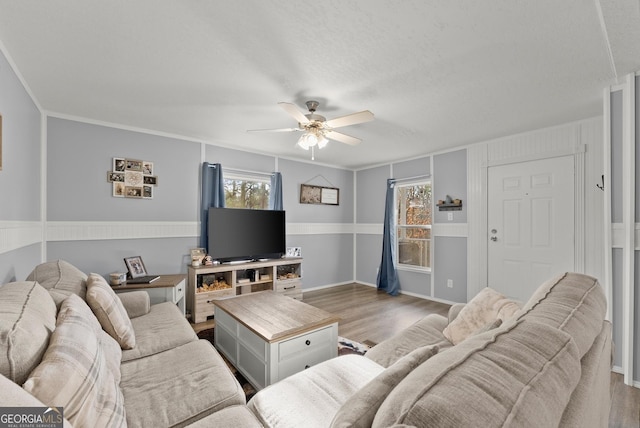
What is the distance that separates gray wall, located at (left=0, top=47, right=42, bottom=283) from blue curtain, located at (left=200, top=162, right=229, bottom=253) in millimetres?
1595

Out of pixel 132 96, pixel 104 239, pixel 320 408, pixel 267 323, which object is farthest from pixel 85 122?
pixel 320 408

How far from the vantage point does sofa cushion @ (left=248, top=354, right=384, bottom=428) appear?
108 centimetres

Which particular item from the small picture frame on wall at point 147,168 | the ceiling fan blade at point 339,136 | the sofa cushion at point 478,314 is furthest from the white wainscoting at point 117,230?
the sofa cushion at point 478,314

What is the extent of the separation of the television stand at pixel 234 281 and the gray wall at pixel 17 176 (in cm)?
152

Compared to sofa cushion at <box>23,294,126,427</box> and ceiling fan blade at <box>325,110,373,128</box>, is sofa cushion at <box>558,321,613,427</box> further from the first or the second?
ceiling fan blade at <box>325,110,373,128</box>

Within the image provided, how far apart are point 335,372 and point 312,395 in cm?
21

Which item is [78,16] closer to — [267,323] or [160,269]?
[267,323]

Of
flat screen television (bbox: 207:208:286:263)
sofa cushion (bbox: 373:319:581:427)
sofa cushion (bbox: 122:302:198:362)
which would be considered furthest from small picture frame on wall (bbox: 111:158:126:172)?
sofa cushion (bbox: 373:319:581:427)

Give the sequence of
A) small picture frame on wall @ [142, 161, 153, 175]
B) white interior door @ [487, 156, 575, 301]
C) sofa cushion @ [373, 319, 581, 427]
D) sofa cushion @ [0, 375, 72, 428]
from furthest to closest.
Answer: small picture frame on wall @ [142, 161, 153, 175] < white interior door @ [487, 156, 575, 301] < sofa cushion @ [0, 375, 72, 428] < sofa cushion @ [373, 319, 581, 427]

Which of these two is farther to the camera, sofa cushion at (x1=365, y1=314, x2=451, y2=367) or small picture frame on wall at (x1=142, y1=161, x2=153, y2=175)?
small picture frame on wall at (x1=142, y1=161, x2=153, y2=175)

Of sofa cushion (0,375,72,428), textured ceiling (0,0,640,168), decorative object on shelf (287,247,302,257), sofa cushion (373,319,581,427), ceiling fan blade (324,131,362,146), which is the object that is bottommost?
decorative object on shelf (287,247,302,257)

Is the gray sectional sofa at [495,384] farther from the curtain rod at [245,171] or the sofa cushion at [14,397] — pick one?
the curtain rod at [245,171]

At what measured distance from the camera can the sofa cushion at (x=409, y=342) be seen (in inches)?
65.2

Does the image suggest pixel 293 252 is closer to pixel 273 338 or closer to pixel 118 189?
pixel 118 189
